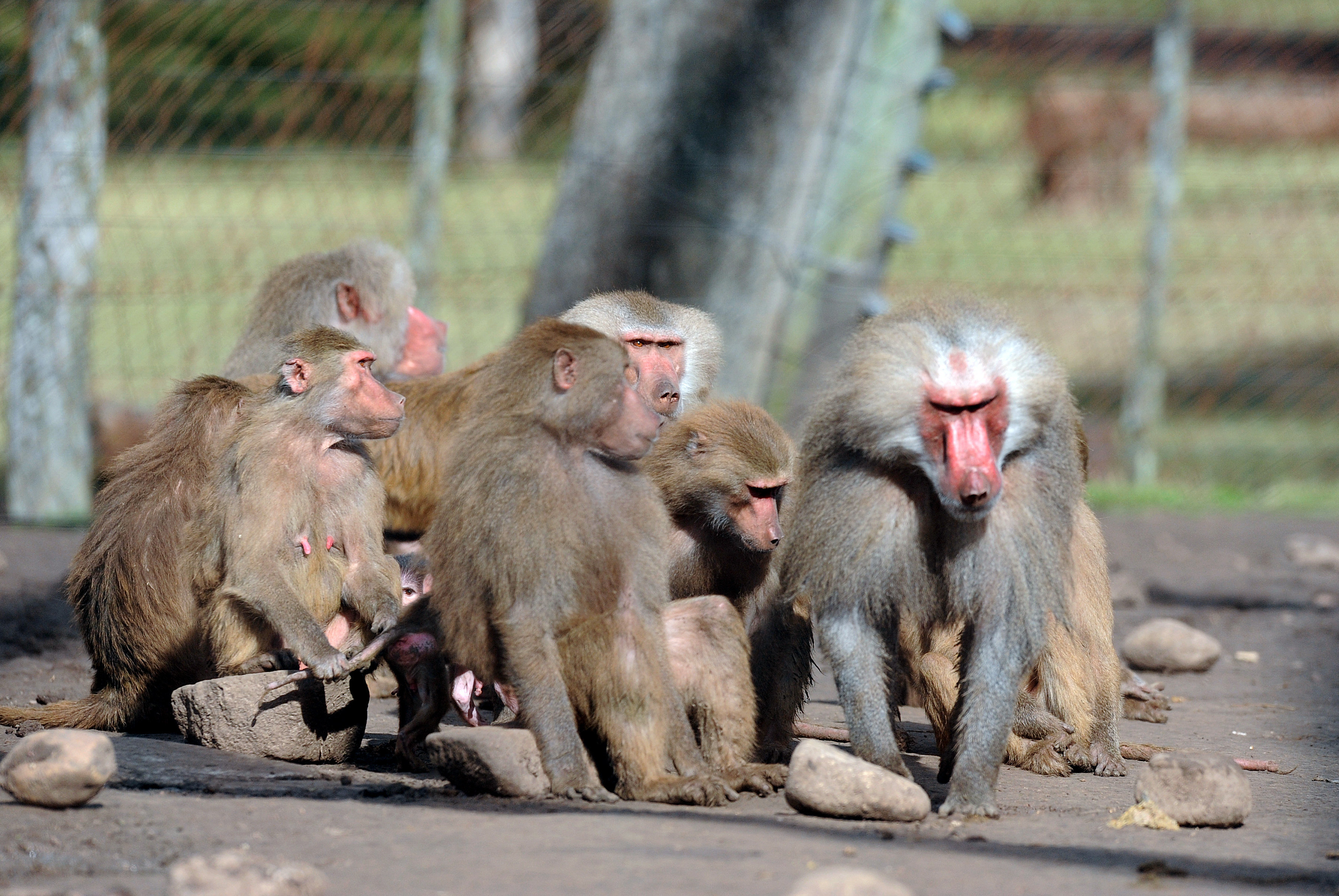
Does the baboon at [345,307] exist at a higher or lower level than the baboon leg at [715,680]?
higher

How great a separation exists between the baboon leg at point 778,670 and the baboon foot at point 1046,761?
0.70 metres

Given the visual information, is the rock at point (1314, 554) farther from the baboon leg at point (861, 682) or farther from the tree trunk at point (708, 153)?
the baboon leg at point (861, 682)

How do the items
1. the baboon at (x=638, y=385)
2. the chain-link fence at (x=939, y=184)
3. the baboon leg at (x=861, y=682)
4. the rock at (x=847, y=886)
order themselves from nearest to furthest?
the rock at (x=847, y=886)
the baboon leg at (x=861, y=682)
the baboon at (x=638, y=385)
the chain-link fence at (x=939, y=184)

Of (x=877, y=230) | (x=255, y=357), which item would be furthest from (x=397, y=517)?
(x=877, y=230)

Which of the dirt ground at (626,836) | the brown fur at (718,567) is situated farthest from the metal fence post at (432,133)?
the brown fur at (718,567)

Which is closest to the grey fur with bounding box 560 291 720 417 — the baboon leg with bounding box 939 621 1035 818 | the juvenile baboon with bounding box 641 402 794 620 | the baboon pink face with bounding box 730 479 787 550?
the juvenile baboon with bounding box 641 402 794 620

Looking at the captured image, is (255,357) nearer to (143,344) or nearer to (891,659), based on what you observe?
(891,659)

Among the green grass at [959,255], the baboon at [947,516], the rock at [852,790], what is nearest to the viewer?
the rock at [852,790]

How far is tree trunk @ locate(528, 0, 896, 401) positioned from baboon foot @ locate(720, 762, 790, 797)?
14.3 feet

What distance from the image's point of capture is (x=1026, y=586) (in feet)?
12.7

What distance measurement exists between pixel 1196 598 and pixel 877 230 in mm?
2680

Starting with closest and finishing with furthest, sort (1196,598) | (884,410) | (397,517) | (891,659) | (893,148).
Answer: (884,410) → (891,659) → (397,517) → (1196,598) → (893,148)

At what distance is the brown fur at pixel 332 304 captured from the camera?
571 centimetres

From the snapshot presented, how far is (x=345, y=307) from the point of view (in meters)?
5.78
